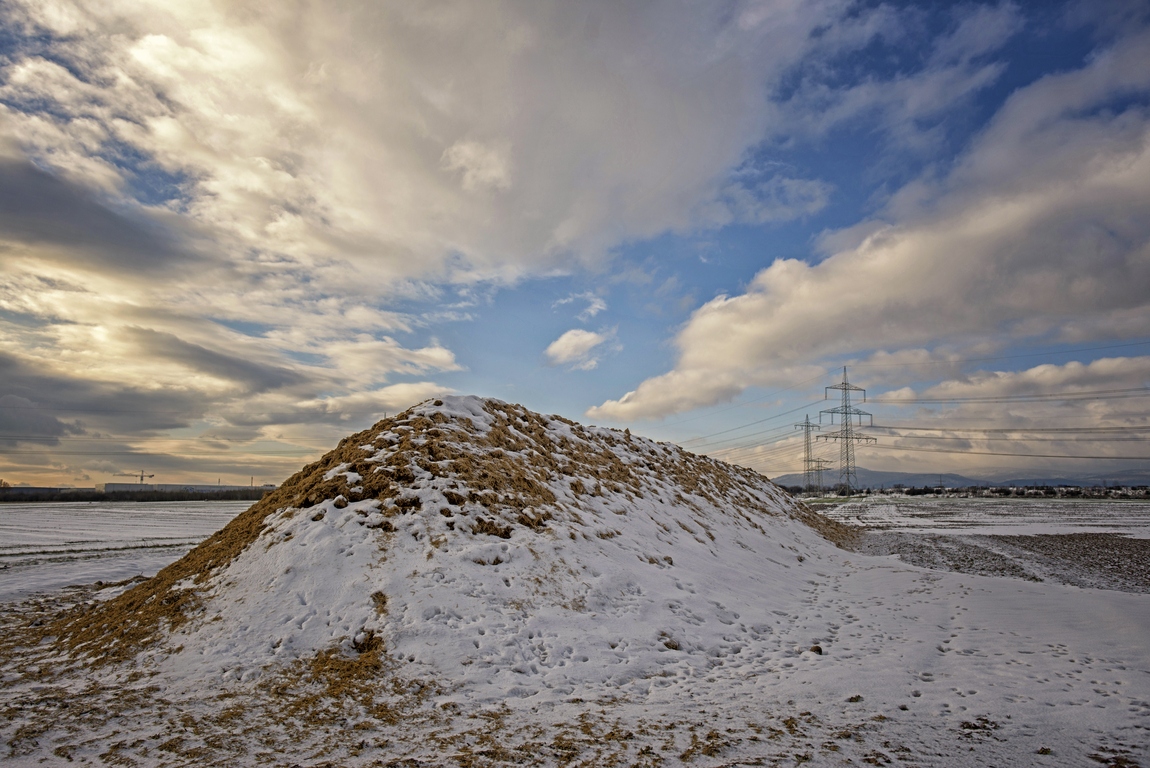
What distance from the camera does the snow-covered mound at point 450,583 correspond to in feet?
23.1

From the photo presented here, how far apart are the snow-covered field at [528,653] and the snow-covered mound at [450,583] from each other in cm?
4

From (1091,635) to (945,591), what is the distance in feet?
12.6

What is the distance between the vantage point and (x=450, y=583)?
813 centimetres

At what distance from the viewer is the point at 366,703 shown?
5828 millimetres

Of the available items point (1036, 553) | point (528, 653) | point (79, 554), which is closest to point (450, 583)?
point (528, 653)

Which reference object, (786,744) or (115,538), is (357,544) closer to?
(786,744)

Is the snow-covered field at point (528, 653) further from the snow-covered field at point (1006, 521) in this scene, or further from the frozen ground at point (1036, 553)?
the snow-covered field at point (1006, 521)

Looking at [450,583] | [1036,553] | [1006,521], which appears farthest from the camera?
[1006,521]

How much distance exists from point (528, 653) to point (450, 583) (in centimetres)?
170

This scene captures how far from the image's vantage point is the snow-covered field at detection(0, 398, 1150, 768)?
15.9 ft

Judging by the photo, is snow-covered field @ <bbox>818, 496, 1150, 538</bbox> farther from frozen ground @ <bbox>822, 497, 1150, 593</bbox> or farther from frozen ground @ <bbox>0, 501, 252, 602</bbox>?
frozen ground @ <bbox>0, 501, 252, 602</bbox>

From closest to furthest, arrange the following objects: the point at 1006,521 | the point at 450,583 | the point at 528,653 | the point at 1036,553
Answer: the point at 528,653 < the point at 450,583 < the point at 1036,553 < the point at 1006,521

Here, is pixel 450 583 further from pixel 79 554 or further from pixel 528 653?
pixel 79 554

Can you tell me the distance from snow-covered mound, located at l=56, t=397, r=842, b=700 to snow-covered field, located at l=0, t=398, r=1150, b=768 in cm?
4
